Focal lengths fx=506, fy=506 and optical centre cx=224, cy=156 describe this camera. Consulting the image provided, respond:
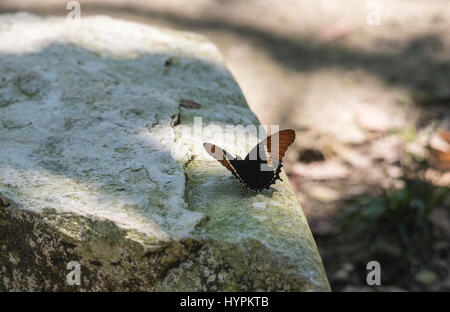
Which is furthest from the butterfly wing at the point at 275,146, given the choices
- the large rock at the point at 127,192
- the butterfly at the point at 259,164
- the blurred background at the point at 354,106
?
A: the blurred background at the point at 354,106

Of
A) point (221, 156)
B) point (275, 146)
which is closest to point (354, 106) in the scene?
point (275, 146)

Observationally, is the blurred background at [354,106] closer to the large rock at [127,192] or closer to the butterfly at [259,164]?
the large rock at [127,192]

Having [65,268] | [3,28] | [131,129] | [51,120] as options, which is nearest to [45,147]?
[51,120]

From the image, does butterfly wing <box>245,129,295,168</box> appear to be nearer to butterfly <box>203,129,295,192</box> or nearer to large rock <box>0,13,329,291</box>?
butterfly <box>203,129,295,192</box>

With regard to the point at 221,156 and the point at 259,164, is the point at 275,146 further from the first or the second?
the point at 221,156

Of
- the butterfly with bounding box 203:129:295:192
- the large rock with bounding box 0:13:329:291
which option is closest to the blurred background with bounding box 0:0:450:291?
the large rock with bounding box 0:13:329:291

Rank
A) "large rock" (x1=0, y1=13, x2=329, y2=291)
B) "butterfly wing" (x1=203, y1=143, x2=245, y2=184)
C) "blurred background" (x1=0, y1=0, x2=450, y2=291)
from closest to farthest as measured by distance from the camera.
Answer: "large rock" (x1=0, y1=13, x2=329, y2=291)
"butterfly wing" (x1=203, y1=143, x2=245, y2=184)
"blurred background" (x1=0, y1=0, x2=450, y2=291)
